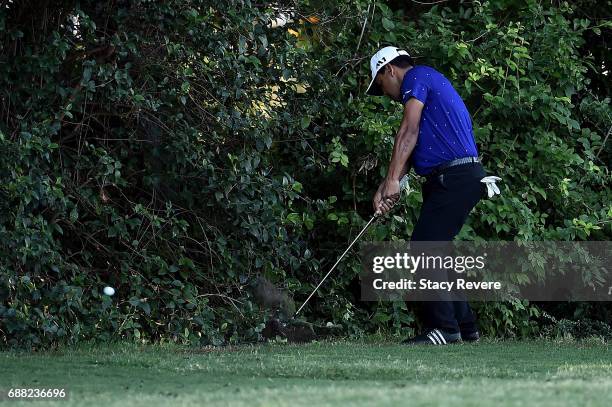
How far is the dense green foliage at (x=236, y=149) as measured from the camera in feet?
23.7

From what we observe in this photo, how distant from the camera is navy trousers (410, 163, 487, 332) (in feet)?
24.1

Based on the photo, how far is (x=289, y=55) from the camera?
7883 mm

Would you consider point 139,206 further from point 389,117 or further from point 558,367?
point 558,367

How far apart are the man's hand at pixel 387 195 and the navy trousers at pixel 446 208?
0.21m

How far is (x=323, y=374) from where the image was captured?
5.64 m

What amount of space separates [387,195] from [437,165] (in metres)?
0.37

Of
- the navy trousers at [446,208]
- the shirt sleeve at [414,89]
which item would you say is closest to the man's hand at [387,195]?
the navy trousers at [446,208]

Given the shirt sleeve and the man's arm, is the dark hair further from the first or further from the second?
the man's arm

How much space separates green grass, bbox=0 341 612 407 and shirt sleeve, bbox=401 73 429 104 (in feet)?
5.16

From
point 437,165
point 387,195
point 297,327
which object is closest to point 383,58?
point 437,165

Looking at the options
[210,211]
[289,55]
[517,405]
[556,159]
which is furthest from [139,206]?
[517,405]

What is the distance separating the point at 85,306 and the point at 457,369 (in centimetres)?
261

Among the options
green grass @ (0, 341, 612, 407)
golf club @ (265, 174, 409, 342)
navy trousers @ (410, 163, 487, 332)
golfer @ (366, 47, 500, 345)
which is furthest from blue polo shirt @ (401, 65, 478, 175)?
green grass @ (0, 341, 612, 407)

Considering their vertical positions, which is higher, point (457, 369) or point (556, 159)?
point (556, 159)
